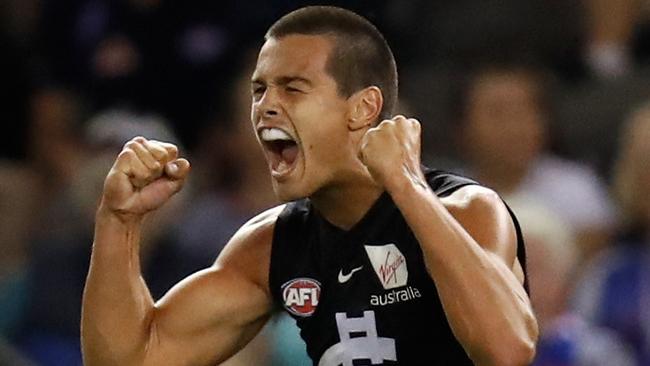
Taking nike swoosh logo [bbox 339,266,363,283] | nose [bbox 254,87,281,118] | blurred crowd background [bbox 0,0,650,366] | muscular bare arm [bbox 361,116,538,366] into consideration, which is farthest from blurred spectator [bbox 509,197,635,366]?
muscular bare arm [bbox 361,116,538,366]

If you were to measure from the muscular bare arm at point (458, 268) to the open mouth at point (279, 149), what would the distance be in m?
0.38

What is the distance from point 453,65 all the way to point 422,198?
427 centimetres

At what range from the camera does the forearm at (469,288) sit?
4625 millimetres

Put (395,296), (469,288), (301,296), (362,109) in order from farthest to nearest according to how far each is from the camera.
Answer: (301,296) < (362,109) < (395,296) < (469,288)

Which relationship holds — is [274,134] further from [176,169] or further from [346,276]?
[346,276]

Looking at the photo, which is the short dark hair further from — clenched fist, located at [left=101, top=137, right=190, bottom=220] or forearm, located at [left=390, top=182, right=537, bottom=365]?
forearm, located at [left=390, top=182, right=537, bottom=365]

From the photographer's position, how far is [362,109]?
5.20 m

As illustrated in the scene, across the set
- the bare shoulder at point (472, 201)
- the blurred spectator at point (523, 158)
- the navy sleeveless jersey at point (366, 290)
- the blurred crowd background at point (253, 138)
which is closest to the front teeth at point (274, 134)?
the navy sleeveless jersey at point (366, 290)

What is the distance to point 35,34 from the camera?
9.69 meters

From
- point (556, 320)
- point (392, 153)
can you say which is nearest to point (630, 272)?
point (556, 320)

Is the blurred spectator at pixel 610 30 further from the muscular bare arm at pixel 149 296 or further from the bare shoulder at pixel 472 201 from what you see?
the bare shoulder at pixel 472 201

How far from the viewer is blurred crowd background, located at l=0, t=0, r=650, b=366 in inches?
293

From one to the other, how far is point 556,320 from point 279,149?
232cm

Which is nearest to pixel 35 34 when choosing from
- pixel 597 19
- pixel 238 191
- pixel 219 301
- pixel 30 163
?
pixel 30 163
